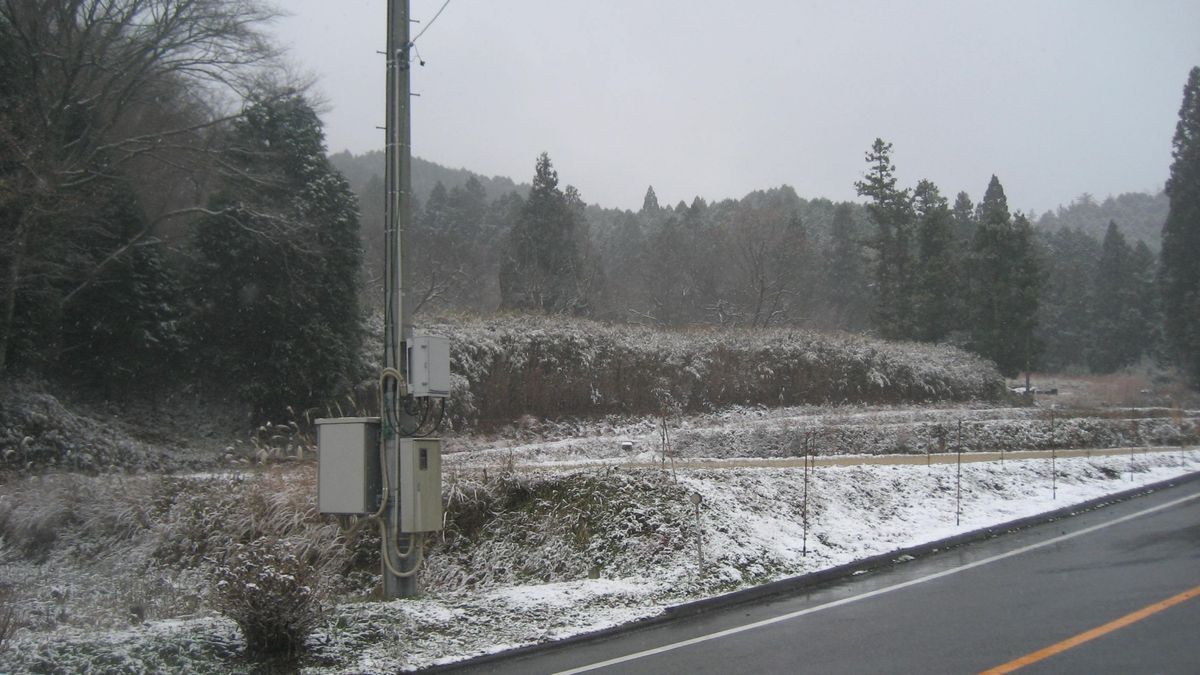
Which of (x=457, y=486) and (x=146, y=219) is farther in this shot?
(x=146, y=219)

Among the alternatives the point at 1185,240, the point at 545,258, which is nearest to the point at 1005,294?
the point at 1185,240

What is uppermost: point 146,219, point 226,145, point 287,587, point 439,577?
point 226,145

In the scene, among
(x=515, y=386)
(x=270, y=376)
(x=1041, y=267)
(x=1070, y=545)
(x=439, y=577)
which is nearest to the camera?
(x=439, y=577)

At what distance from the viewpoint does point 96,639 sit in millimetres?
7387

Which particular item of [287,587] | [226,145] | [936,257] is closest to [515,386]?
[226,145]

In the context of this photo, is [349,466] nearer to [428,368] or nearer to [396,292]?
[428,368]

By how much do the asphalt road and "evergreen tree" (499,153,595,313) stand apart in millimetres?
34824

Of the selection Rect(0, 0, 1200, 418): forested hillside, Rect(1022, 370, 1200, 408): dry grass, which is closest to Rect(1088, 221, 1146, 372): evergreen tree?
Rect(1022, 370, 1200, 408): dry grass

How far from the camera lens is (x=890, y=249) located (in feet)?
171

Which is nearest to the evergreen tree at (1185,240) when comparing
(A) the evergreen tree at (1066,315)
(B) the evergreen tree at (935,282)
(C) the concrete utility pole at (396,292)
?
(B) the evergreen tree at (935,282)

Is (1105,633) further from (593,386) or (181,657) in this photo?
(593,386)

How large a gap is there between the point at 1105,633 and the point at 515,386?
72.4 feet

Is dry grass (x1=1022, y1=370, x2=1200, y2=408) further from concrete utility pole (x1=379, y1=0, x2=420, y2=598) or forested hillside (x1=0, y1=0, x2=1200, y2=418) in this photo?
concrete utility pole (x1=379, y1=0, x2=420, y2=598)

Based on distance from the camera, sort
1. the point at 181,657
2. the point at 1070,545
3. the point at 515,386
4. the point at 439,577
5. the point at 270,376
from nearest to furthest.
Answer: the point at 181,657 → the point at 439,577 → the point at 1070,545 → the point at 270,376 → the point at 515,386
